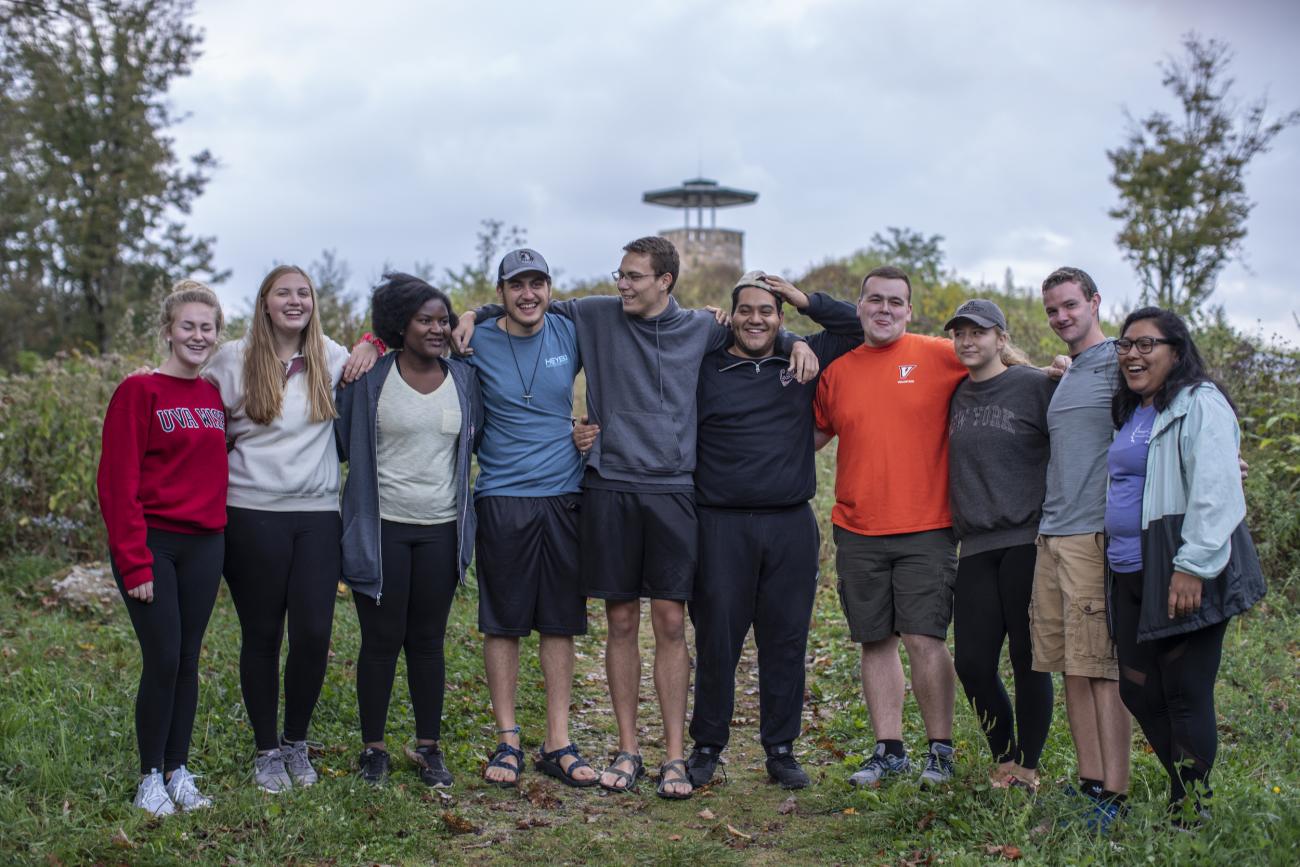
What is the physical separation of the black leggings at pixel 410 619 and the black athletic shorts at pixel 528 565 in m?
0.18

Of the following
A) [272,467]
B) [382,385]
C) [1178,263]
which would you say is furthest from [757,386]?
[1178,263]

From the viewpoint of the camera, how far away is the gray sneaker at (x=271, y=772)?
5148 millimetres

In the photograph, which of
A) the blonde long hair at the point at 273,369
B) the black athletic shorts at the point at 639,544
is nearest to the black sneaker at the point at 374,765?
the black athletic shorts at the point at 639,544

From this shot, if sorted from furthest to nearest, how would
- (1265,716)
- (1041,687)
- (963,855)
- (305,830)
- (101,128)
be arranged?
(101,128), (1265,716), (1041,687), (305,830), (963,855)

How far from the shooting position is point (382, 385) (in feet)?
17.6

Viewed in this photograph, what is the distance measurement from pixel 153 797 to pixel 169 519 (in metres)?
1.13

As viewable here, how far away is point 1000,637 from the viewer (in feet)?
16.8

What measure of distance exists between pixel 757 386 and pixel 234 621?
14.2 ft

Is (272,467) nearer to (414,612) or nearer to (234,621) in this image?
(414,612)

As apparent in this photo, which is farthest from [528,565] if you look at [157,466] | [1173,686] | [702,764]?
[1173,686]

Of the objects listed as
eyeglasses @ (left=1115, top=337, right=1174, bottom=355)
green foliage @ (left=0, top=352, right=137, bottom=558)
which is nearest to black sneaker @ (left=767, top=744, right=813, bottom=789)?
eyeglasses @ (left=1115, top=337, right=1174, bottom=355)

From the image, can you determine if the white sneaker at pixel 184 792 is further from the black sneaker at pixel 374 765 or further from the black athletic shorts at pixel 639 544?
the black athletic shorts at pixel 639 544

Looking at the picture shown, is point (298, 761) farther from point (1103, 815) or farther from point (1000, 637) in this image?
point (1103, 815)

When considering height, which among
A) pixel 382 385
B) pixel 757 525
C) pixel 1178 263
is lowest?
pixel 757 525
